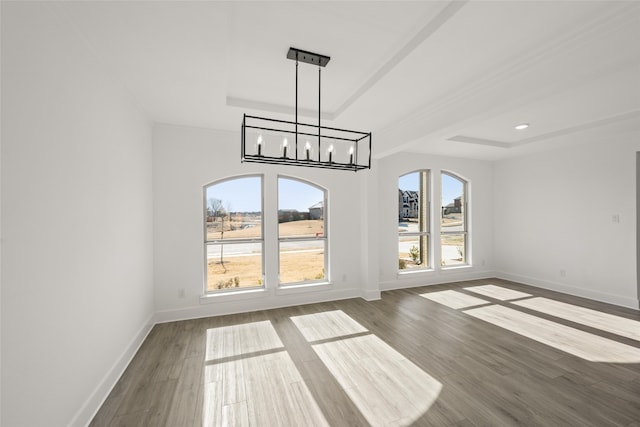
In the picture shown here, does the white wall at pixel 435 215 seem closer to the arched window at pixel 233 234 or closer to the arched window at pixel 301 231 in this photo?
the arched window at pixel 301 231

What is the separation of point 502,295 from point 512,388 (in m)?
2.98

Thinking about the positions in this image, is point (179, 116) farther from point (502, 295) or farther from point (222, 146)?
point (502, 295)

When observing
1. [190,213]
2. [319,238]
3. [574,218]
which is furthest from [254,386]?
[574,218]

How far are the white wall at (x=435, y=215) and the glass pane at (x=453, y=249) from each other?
165 millimetres

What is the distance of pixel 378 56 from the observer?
2.21 meters

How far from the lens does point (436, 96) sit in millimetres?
2828

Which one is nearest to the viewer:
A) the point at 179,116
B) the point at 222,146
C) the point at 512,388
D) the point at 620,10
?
the point at 620,10

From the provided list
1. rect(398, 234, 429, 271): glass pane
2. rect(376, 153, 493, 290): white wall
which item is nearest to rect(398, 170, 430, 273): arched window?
rect(398, 234, 429, 271): glass pane

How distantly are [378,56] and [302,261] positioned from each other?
10.5ft

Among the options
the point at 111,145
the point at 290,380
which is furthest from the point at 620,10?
the point at 111,145

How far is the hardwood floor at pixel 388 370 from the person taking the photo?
1938 mm

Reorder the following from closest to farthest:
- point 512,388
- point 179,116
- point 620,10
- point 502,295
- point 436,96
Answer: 1. point 620,10
2. point 512,388
3. point 436,96
4. point 179,116
5. point 502,295

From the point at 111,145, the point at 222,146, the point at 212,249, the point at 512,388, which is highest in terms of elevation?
the point at 222,146

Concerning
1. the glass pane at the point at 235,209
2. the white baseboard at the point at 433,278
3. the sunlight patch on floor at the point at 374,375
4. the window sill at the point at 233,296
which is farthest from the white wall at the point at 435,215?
the window sill at the point at 233,296
